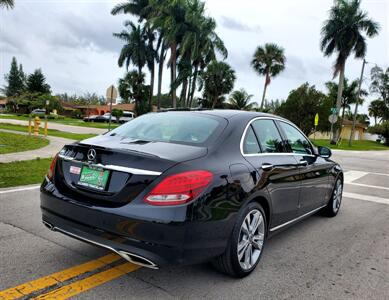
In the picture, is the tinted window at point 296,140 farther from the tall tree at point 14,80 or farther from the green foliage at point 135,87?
the tall tree at point 14,80

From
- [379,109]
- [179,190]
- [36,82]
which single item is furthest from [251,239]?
[36,82]

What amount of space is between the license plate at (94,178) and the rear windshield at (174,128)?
664 millimetres

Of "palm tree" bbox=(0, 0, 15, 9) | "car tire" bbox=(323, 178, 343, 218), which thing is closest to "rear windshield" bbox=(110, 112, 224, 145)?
"car tire" bbox=(323, 178, 343, 218)

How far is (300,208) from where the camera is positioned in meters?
4.48

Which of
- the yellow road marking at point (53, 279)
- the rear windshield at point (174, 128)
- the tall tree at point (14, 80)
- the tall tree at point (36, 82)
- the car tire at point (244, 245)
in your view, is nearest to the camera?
the yellow road marking at point (53, 279)

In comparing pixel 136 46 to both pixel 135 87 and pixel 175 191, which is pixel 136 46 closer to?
pixel 135 87

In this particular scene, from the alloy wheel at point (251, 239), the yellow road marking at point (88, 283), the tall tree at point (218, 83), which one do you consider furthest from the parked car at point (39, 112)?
the alloy wheel at point (251, 239)

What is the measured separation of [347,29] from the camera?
112 feet

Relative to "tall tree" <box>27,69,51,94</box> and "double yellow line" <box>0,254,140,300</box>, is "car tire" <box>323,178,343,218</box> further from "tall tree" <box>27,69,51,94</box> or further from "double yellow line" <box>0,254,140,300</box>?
"tall tree" <box>27,69,51,94</box>

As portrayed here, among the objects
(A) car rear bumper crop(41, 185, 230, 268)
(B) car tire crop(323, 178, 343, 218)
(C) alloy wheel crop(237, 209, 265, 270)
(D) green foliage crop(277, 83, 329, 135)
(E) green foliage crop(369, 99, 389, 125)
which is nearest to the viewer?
(A) car rear bumper crop(41, 185, 230, 268)

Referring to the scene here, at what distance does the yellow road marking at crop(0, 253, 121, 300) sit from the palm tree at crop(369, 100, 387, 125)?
73.9 metres

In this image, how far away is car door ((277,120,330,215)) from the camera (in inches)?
177

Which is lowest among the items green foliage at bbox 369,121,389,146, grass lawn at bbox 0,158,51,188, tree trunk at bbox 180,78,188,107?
grass lawn at bbox 0,158,51,188

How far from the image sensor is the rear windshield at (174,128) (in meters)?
3.52
